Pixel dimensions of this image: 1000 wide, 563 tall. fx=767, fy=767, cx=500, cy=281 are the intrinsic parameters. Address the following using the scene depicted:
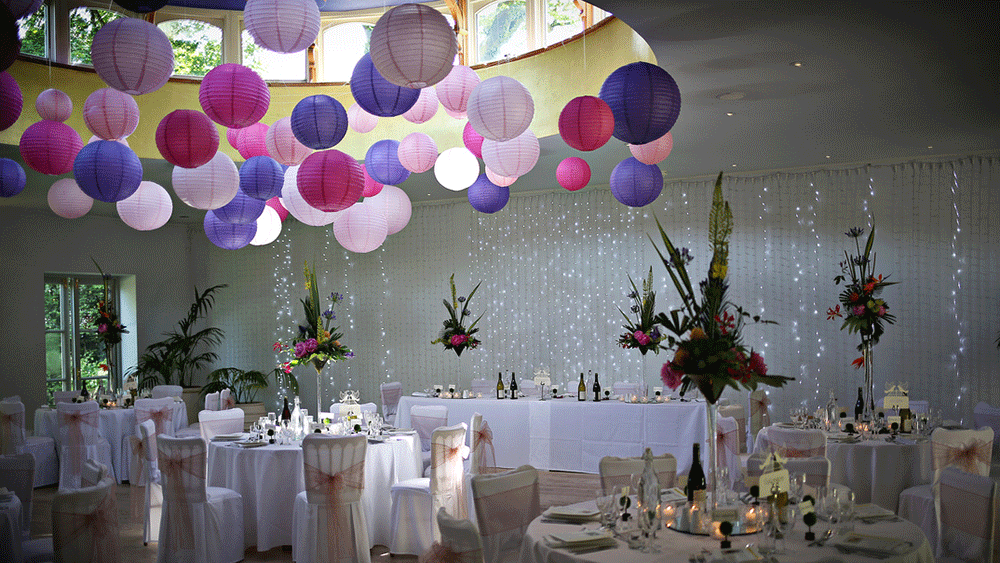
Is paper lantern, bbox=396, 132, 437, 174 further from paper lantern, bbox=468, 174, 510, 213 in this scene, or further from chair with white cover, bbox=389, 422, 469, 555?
chair with white cover, bbox=389, 422, 469, 555

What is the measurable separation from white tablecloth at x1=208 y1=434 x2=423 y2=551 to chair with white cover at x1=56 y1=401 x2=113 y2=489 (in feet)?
9.47

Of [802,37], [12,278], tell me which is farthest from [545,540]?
[12,278]

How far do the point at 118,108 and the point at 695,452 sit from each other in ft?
16.4

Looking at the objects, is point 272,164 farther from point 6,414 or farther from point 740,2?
point 6,414

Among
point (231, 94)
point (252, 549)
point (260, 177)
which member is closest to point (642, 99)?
point (231, 94)

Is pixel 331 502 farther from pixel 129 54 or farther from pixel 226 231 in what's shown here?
pixel 129 54

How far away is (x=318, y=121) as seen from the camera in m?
5.59

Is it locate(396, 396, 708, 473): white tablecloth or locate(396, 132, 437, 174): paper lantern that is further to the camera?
locate(396, 396, 708, 473): white tablecloth

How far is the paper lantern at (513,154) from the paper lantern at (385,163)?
99 centimetres

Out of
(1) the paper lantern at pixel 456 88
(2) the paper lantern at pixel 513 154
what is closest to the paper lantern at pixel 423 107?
(1) the paper lantern at pixel 456 88

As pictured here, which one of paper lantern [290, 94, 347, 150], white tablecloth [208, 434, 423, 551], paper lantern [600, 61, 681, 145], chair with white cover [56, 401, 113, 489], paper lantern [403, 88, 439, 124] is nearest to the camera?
paper lantern [600, 61, 681, 145]

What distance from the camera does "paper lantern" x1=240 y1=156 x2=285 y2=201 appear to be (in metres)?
6.30

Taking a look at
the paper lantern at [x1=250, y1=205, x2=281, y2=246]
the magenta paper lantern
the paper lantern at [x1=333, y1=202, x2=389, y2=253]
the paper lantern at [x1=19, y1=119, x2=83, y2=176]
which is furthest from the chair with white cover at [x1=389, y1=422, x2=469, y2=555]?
the paper lantern at [x1=19, y1=119, x2=83, y2=176]

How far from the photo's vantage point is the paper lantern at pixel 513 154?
246 inches
